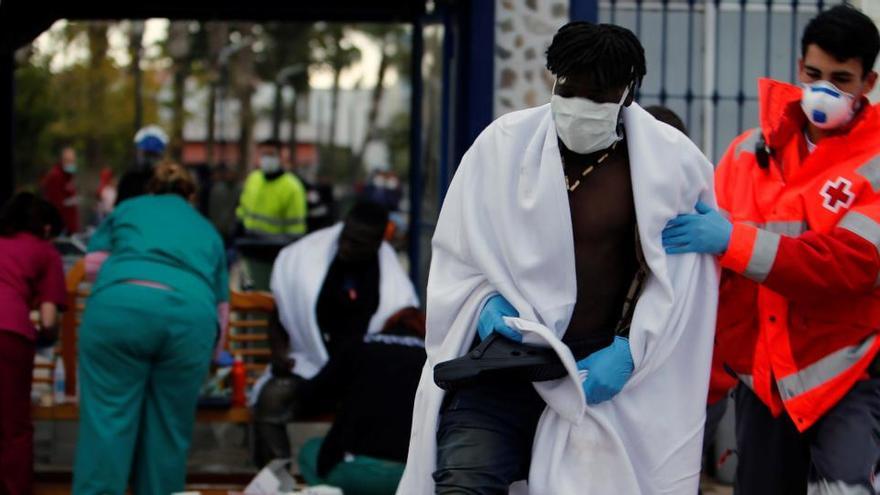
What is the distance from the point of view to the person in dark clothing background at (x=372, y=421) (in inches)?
244

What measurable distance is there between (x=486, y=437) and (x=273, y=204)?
10050mm

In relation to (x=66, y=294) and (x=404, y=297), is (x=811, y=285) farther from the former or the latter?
(x=66, y=294)

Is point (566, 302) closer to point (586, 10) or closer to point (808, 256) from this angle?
point (808, 256)

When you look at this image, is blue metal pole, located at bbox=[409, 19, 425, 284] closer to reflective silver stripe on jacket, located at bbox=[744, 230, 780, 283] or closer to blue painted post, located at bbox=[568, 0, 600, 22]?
blue painted post, located at bbox=[568, 0, 600, 22]

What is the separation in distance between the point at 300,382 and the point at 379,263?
70cm

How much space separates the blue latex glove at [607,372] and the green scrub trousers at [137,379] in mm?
3236

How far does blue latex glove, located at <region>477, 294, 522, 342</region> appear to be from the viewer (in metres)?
3.92

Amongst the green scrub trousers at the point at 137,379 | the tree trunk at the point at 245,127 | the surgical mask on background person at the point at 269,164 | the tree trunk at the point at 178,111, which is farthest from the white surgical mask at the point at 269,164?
the tree trunk at the point at 245,127

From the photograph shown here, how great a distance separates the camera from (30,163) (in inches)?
1448

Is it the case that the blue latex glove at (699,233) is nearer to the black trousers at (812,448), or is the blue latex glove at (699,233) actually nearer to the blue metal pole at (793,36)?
the black trousers at (812,448)

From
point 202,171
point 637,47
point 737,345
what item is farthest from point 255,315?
point 202,171

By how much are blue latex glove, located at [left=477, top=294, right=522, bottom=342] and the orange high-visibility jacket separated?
A: 2.10ft

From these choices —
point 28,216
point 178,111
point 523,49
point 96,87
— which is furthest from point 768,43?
point 178,111

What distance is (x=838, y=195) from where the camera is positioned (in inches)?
179
